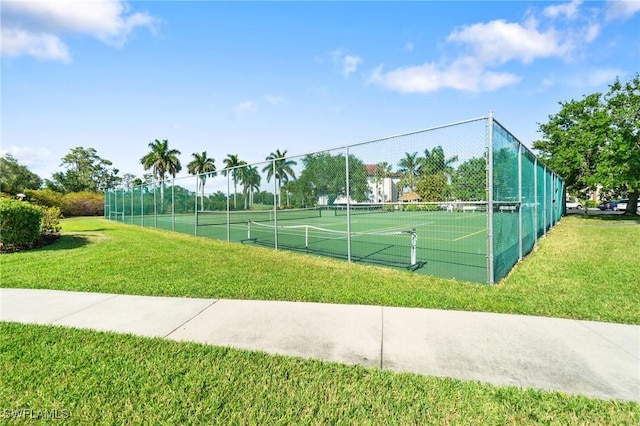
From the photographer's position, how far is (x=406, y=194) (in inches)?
253

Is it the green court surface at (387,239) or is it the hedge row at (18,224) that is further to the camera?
the hedge row at (18,224)

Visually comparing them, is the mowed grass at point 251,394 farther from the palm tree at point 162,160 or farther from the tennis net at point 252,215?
the palm tree at point 162,160

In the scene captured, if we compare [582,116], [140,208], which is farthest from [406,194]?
[582,116]

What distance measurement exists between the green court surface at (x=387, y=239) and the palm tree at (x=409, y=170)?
3.09ft

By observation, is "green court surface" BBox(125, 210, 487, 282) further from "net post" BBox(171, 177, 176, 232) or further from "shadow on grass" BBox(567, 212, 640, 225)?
"shadow on grass" BBox(567, 212, 640, 225)

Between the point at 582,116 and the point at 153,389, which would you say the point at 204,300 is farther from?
the point at 582,116

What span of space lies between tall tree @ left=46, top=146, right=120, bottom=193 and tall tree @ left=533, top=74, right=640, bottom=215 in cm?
6046

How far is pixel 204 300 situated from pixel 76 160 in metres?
67.7

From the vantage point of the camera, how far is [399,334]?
128 inches

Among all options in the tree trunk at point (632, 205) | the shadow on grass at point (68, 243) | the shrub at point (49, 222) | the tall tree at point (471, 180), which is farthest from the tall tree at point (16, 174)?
the tree trunk at point (632, 205)

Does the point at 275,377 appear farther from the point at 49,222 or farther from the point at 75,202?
the point at 75,202

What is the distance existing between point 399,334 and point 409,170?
380 cm

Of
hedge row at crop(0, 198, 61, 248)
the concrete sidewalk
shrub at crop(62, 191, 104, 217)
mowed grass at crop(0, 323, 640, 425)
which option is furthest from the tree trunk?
Result: shrub at crop(62, 191, 104, 217)

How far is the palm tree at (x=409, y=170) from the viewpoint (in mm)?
6152
